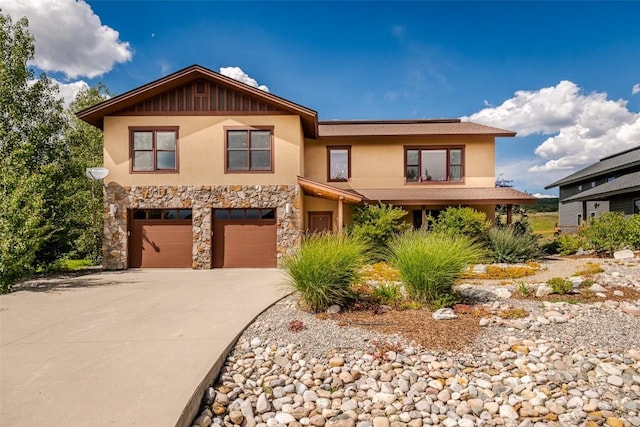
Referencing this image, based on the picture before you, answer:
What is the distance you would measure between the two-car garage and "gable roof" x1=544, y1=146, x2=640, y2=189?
21266 mm

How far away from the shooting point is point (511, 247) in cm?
1177

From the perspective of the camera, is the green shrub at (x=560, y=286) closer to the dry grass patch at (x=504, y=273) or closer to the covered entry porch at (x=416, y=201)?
the dry grass patch at (x=504, y=273)

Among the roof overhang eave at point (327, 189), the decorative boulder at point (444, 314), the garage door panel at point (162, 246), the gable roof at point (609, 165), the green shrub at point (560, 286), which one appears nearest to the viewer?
the decorative boulder at point (444, 314)

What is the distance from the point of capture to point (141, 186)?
39.3 feet

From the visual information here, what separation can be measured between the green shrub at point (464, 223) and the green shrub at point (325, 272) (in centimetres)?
731

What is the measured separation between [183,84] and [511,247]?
12806 millimetres

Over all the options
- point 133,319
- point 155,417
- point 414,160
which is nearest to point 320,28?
point 414,160

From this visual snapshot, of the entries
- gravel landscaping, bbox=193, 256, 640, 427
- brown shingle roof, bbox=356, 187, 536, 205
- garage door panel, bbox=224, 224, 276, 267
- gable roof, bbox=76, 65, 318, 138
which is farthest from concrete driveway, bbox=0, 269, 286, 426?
brown shingle roof, bbox=356, 187, 536, 205

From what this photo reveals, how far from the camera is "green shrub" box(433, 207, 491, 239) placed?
12.0 meters

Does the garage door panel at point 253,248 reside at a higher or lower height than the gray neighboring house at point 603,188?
lower

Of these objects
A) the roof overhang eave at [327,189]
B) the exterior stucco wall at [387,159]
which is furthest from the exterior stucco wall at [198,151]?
the exterior stucco wall at [387,159]

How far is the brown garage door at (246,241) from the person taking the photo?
12.0 meters

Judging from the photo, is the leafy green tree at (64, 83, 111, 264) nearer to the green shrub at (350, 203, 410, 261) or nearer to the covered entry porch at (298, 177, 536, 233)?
the covered entry porch at (298, 177, 536, 233)

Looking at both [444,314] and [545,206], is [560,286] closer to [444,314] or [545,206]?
[444,314]
